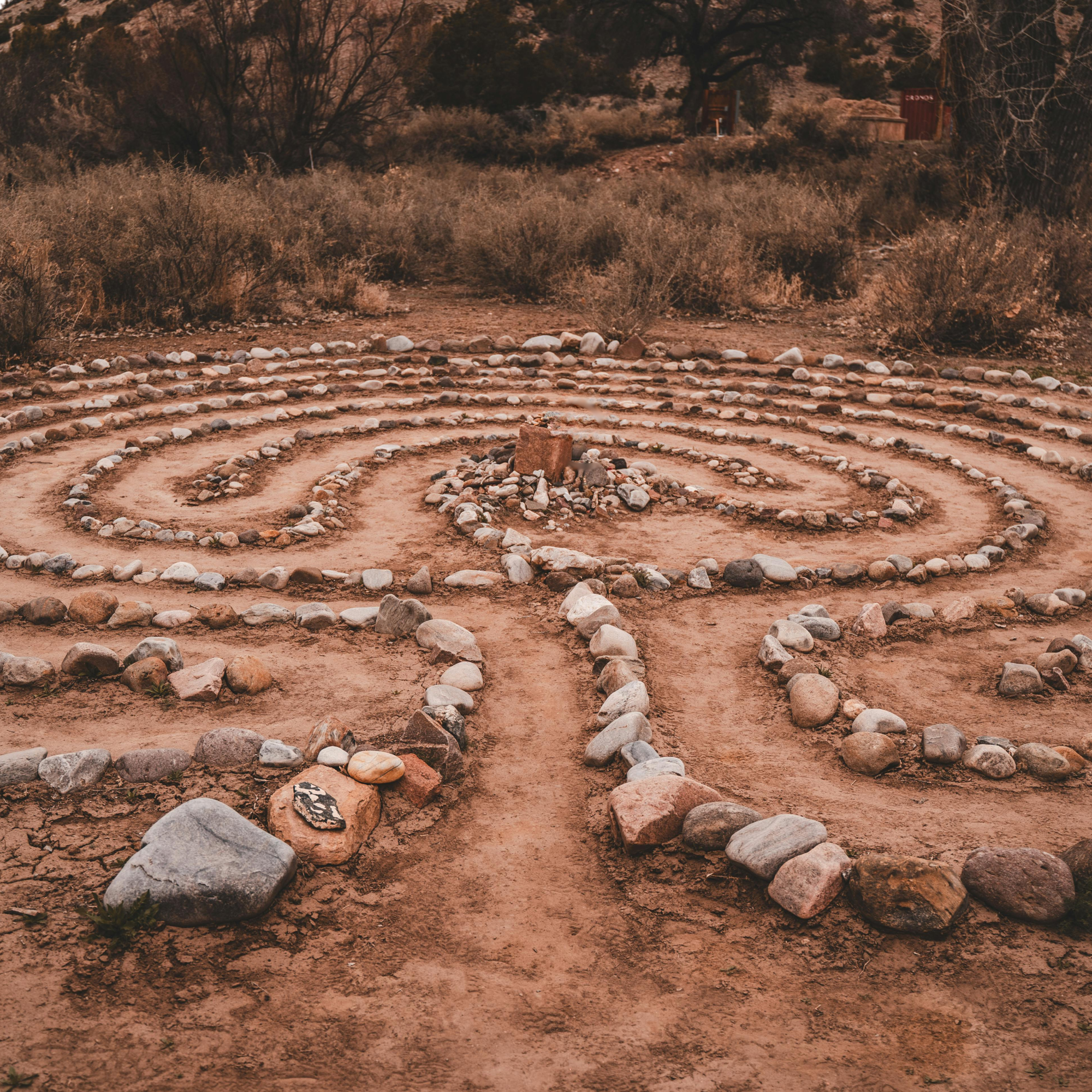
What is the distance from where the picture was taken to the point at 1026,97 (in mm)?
13594

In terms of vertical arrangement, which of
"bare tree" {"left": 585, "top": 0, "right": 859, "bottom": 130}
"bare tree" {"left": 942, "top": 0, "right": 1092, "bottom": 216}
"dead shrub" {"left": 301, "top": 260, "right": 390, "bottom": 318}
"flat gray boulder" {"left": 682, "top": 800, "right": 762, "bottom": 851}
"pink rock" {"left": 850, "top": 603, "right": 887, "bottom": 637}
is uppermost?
"bare tree" {"left": 585, "top": 0, "right": 859, "bottom": 130}

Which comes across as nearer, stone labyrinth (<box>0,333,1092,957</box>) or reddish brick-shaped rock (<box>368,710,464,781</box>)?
stone labyrinth (<box>0,333,1092,957</box>)

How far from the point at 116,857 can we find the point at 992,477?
6.95m

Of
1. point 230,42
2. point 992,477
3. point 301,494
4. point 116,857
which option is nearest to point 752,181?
point 230,42

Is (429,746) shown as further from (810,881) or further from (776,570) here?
(776,570)

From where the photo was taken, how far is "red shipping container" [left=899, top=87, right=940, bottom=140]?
29.5 meters

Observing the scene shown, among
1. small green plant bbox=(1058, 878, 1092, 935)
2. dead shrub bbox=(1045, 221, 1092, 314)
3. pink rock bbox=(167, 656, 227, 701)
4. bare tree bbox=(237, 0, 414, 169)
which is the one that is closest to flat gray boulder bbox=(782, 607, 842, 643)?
small green plant bbox=(1058, 878, 1092, 935)

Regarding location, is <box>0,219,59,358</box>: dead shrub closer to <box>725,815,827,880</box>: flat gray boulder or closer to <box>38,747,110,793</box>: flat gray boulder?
<box>38,747,110,793</box>: flat gray boulder

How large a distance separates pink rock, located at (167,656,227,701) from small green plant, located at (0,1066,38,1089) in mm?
2090

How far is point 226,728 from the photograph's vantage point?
12.6ft

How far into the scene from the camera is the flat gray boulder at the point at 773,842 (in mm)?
3182

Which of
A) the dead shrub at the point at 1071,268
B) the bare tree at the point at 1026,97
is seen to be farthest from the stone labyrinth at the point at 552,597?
the bare tree at the point at 1026,97

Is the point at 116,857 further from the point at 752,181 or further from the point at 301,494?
the point at 752,181

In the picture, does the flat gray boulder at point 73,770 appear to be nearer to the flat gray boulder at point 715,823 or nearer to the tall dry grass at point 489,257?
the flat gray boulder at point 715,823
